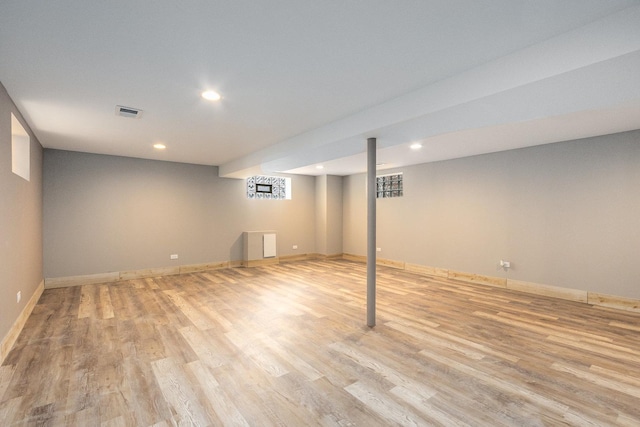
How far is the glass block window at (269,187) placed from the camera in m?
7.98

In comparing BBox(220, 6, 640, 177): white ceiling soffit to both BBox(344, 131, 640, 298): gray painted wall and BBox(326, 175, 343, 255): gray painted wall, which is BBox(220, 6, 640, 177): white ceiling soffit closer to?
BBox(344, 131, 640, 298): gray painted wall

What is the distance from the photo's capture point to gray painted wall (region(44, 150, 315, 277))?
18.2ft

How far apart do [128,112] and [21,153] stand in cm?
189

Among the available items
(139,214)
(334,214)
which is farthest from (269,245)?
(139,214)

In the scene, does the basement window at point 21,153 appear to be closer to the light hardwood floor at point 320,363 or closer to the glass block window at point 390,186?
the light hardwood floor at point 320,363

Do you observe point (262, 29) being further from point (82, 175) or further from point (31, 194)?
point (82, 175)

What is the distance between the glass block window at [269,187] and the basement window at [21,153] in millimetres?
4320

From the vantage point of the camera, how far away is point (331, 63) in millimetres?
2336

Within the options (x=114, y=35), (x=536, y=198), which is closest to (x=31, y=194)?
(x=114, y=35)

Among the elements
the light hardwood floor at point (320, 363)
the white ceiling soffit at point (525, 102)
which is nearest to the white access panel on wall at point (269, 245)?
the light hardwood floor at point (320, 363)

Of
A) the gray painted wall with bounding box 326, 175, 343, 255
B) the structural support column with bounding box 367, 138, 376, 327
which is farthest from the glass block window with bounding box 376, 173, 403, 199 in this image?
the structural support column with bounding box 367, 138, 376, 327

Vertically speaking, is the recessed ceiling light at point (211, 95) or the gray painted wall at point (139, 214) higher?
the recessed ceiling light at point (211, 95)

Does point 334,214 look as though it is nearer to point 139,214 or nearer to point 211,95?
point 139,214

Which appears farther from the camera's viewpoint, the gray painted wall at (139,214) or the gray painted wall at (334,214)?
the gray painted wall at (334,214)
